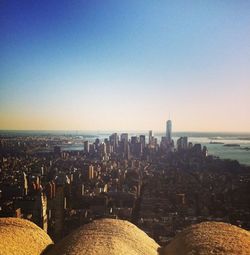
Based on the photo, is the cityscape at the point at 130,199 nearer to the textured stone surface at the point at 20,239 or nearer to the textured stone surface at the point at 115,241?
the textured stone surface at the point at 115,241

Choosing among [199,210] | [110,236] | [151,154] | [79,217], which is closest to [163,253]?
[110,236]

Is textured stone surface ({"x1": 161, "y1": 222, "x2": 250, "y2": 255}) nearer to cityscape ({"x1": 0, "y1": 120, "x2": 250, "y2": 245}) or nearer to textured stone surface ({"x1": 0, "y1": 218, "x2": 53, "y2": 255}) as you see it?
textured stone surface ({"x1": 0, "y1": 218, "x2": 53, "y2": 255})

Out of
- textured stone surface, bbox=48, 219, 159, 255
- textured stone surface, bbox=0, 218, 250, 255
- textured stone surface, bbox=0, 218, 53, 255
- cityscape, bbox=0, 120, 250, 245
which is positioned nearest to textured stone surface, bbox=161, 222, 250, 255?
textured stone surface, bbox=0, 218, 250, 255

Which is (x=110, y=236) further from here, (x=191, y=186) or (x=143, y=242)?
(x=191, y=186)

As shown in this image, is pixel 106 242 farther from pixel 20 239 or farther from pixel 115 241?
pixel 20 239

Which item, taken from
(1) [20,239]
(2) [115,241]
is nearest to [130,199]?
(1) [20,239]
